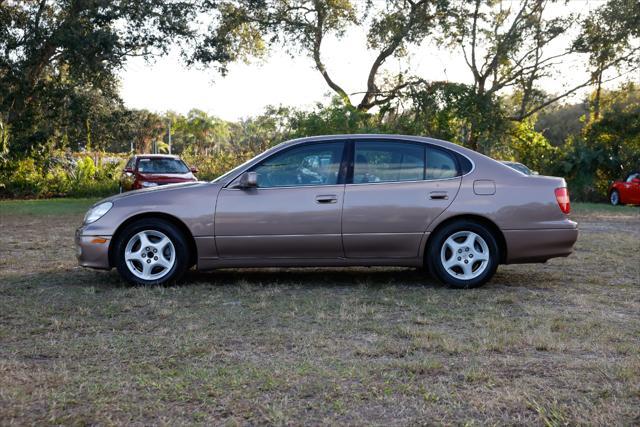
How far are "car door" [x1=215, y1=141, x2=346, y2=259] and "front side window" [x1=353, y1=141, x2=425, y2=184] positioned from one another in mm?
281

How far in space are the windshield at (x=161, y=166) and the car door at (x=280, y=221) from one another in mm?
13433

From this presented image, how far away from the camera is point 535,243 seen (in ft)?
Answer: 24.3

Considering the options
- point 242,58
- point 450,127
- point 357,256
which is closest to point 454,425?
point 357,256

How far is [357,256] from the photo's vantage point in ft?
24.3

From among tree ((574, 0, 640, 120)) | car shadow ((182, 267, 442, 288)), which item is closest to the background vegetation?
tree ((574, 0, 640, 120))

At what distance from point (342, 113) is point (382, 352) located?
21.8m

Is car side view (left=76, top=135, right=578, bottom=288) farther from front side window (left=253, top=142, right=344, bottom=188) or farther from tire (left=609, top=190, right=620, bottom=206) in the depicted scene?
tire (left=609, top=190, right=620, bottom=206)

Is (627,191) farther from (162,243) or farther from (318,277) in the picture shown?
(162,243)

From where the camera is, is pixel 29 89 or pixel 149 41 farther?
pixel 29 89

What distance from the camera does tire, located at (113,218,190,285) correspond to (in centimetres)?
741

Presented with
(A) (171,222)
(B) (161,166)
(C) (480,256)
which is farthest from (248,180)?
(B) (161,166)

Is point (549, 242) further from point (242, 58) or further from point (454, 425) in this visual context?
point (242, 58)

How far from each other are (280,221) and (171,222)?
1.10 meters

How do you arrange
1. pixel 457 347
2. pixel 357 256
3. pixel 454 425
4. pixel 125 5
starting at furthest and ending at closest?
pixel 125 5, pixel 357 256, pixel 457 347, pixel 454 425
